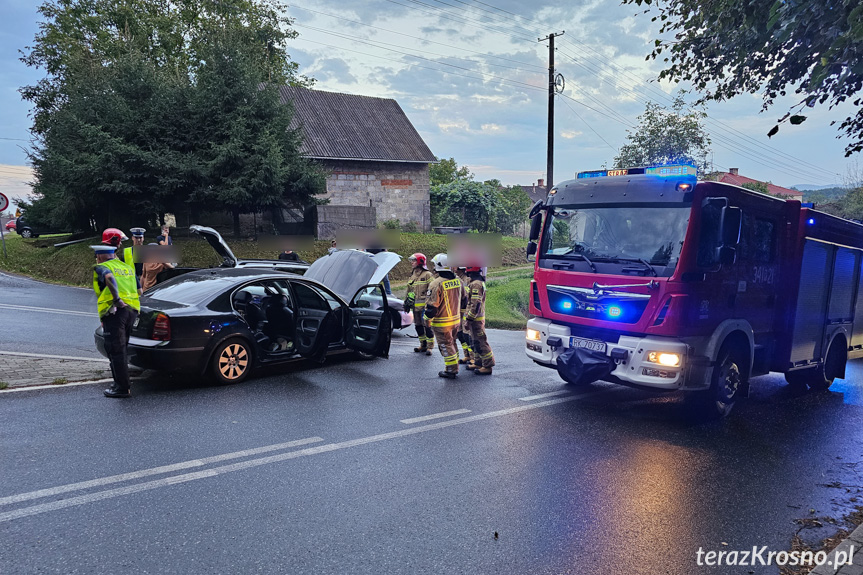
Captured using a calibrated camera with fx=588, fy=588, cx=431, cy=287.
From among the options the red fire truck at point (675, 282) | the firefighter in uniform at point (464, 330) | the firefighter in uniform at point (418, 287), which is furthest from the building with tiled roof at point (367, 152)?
the red fire truck at point (675, 282)

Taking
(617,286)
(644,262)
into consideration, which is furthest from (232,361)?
(644,262)

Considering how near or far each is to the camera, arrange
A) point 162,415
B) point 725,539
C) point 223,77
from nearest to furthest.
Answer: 1. point 725,539
2. point 162,415
3. point 223,77

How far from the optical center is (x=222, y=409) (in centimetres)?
623

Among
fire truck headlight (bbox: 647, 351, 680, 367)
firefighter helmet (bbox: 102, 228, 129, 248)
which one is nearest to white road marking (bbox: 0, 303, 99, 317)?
firefighter helmet (bbox: 102, 228, 129, 248)

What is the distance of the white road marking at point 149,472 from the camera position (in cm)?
400

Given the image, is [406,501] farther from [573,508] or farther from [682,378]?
[682,378]

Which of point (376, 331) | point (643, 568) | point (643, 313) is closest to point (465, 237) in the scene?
point (376, 331)

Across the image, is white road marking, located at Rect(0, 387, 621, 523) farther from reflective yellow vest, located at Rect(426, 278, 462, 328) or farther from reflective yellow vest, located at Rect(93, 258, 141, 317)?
reflective yellow vest, located at Rect(93, 258, 141, 317)

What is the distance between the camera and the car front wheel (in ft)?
23.1

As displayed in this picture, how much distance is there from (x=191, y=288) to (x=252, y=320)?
111 cm

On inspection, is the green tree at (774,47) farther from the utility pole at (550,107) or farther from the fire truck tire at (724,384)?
the utility pole at (550,107)

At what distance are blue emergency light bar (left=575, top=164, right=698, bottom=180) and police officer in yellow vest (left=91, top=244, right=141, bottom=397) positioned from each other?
5454 millimetres

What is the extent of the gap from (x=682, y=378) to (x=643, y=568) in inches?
112

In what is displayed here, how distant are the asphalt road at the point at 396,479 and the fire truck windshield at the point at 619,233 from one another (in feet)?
6.03
